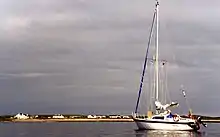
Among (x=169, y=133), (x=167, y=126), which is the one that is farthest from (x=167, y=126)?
(x=169, y=133)

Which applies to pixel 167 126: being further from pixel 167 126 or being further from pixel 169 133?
pixel 169 133

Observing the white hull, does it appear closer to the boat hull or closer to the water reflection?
the boat hull

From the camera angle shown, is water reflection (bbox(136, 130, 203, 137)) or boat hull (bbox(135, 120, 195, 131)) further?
boat hull (bbox(135, 120, 195, 131))

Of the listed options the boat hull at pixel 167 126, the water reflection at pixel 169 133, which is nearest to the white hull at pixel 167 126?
the boat hull at pixel 167 126

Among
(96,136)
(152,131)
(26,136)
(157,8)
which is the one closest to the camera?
(96,136)

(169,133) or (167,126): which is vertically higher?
(167,126)

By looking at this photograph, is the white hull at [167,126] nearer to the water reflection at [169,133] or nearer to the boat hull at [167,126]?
the boat hull at [167,126]

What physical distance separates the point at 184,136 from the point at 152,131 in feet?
43.5

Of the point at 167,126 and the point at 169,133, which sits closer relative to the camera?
the point at 169,133

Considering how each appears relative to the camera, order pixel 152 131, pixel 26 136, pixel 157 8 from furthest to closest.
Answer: pixel 157 8 < pixel 152 131 < pixel 26 136

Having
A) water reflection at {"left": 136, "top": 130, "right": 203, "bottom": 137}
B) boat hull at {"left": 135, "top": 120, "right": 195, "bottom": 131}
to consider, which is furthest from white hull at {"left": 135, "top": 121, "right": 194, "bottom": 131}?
water reflection at {"left": 136, "top": 130, "right": 203, "bottom": 137}

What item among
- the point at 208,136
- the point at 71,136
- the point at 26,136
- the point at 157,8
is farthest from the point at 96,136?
the point at 157,8

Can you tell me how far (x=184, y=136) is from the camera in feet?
325

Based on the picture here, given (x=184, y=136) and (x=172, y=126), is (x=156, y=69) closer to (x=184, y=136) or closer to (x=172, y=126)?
(x=172, y=126)
